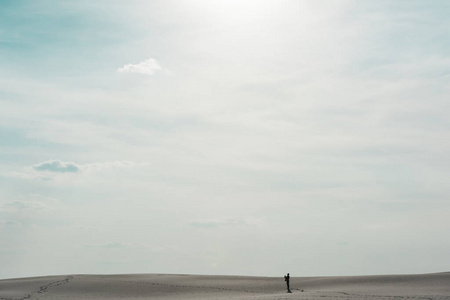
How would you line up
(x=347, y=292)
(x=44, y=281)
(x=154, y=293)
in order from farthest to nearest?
1. (x=44, y=281)
2. (x=154, y=293)
3. (x=347, y=292)

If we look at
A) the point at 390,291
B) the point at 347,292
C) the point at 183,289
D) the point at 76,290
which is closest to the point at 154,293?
the point at 183,289

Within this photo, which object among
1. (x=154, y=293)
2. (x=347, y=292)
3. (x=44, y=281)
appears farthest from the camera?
(x=44, y=281)

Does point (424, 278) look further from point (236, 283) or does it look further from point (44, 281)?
point (44, 281)

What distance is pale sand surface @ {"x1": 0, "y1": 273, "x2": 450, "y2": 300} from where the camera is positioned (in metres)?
33.4

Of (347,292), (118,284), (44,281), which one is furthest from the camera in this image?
(44,281)

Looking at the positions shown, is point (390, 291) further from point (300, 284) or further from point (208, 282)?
point (208, 282)

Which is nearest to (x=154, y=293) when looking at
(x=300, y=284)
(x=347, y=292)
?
(x=300, y=284)

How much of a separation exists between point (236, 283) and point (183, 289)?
4.99 m

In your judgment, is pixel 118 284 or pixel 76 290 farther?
pixel 118 284

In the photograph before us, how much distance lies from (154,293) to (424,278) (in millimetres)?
19371

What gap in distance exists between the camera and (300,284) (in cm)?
3991

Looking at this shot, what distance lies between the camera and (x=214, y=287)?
39.8 metres

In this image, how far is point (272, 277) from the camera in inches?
1774

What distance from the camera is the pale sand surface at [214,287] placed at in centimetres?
3344
